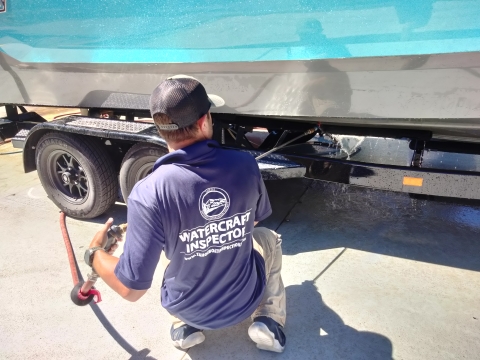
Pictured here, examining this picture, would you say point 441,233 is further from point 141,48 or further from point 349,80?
point 141,48

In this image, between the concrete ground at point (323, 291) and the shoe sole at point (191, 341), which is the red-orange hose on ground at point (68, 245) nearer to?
the concrete ground at point (323, 291)

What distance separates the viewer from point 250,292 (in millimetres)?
2080

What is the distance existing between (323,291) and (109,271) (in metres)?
1.58

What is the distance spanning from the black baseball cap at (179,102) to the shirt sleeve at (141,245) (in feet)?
1.11

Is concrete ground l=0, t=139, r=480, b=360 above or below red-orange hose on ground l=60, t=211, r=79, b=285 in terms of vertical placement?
below

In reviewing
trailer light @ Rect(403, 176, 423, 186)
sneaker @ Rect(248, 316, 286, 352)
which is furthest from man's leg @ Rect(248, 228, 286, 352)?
trailer light @ Rect(403, 176, 423, 186)

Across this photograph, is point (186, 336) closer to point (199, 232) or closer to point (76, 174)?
point (199, 232)

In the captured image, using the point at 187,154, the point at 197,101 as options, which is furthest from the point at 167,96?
the point at 187,154

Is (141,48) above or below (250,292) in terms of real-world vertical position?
above

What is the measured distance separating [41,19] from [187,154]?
2.24 metres

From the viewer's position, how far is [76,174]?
391cm

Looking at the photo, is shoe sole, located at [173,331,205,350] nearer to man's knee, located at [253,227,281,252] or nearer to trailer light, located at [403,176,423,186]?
man's knee, located at [253,227,281,252]

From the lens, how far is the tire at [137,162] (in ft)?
11.0

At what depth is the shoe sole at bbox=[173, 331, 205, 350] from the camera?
2291 millimetres
